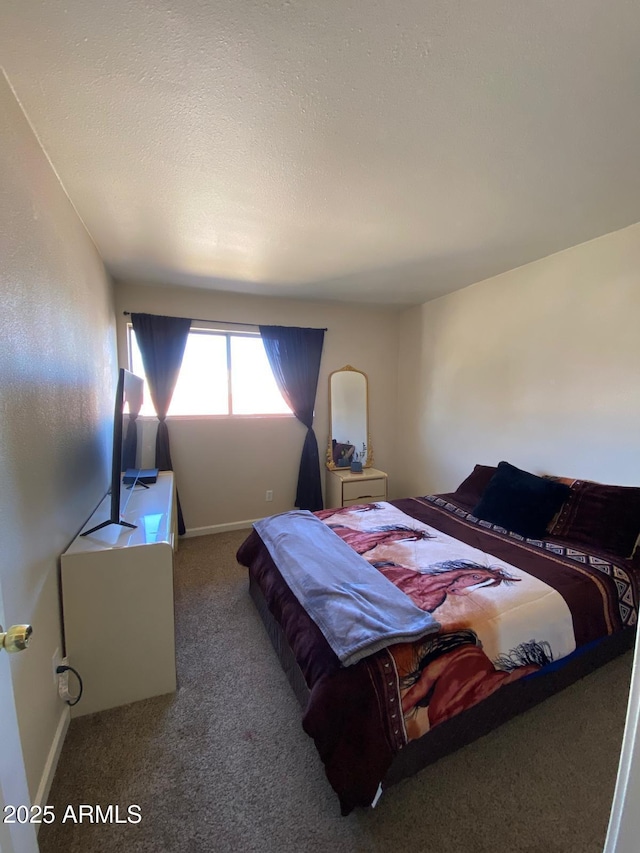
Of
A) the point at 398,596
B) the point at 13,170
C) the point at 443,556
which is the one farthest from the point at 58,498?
the point at 443,556

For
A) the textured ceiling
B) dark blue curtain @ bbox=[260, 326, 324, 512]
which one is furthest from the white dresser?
the textured ceiling

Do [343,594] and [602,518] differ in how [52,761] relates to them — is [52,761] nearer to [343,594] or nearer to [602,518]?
[343,594]

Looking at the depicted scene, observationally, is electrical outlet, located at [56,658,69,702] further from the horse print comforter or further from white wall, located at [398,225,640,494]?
white wall, located at [398,225,640,494]

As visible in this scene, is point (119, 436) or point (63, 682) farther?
point (119, 436)

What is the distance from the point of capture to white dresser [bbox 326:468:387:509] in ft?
11.9

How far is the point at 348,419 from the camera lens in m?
4.05

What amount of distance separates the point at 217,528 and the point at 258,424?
1167mm

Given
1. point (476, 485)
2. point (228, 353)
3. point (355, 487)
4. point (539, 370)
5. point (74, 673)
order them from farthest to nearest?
point (355, 487)
point (228, 353)
point (476, 485)
point (539, 370)
point (74, 673)

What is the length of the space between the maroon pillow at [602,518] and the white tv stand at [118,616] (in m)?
2.38

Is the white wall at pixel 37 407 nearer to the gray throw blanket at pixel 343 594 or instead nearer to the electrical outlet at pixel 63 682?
the electrical outlet at pixel 63 682

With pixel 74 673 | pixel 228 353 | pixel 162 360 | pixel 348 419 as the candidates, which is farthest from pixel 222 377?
pixel 74 673

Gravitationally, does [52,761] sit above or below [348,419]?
below

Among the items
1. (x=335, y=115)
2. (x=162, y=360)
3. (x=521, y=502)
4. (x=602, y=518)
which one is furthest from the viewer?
(x=162, y=360)

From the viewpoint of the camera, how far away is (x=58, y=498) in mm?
1512
